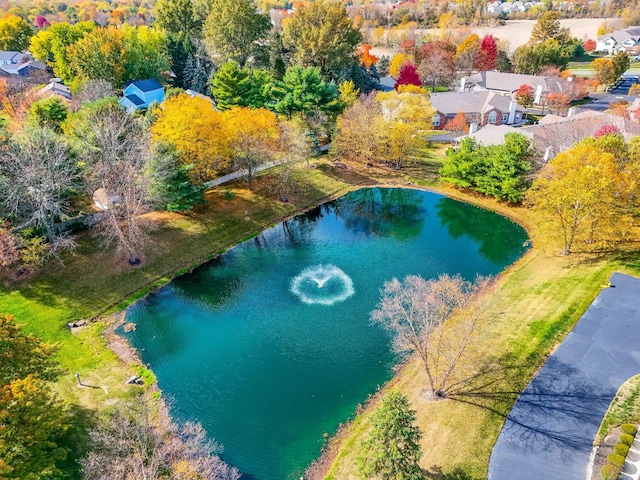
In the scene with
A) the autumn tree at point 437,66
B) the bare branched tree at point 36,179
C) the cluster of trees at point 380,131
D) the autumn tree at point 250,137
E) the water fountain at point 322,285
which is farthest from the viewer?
the autumn tree at point 437,66

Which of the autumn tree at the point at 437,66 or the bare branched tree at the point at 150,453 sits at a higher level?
the autumn tree at the point at 437,66

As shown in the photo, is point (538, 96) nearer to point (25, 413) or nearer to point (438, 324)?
point (438, 324)

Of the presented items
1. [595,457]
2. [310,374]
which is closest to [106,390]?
[310,374]

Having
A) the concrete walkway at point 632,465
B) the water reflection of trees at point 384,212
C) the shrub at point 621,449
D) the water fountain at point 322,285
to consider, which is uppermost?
the shrub at point 621,449

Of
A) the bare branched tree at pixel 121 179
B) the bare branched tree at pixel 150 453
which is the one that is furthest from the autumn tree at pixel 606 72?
the bare branched tree at pixel 150 453

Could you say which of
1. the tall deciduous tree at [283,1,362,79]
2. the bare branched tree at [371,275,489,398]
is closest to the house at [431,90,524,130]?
the tall deciduous tree at [283,1,362,79]

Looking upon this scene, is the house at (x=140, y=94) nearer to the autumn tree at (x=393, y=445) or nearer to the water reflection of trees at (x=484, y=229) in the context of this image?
the water reflection of trees at (x=484, y=229)

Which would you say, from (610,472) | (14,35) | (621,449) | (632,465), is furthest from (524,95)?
(14,35)
